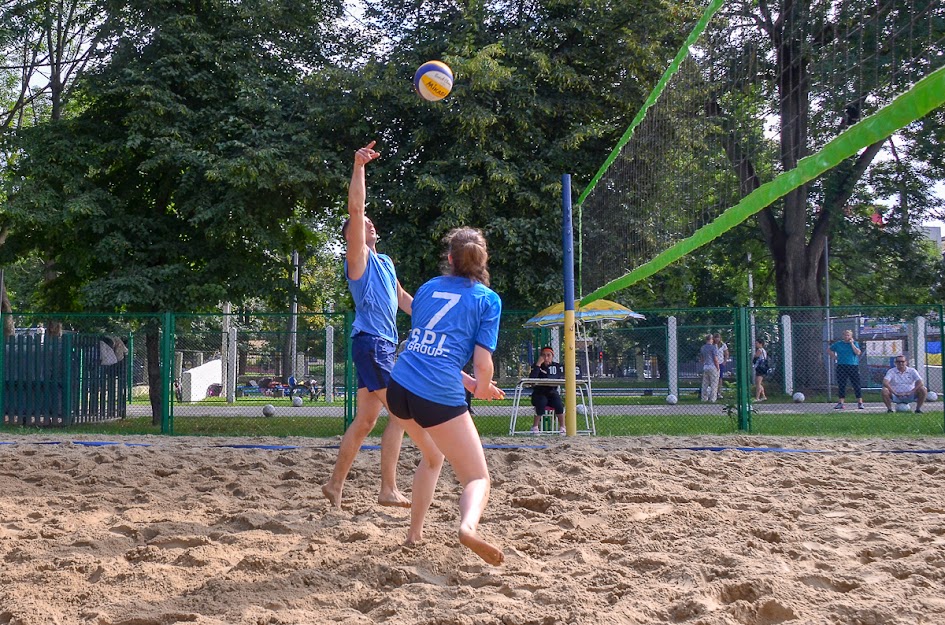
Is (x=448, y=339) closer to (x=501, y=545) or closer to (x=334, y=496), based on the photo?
(x=501, y=545)

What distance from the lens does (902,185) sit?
21.7 meters

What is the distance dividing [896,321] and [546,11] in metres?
7.96

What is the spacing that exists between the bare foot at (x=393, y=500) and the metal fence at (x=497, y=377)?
18.3 ft

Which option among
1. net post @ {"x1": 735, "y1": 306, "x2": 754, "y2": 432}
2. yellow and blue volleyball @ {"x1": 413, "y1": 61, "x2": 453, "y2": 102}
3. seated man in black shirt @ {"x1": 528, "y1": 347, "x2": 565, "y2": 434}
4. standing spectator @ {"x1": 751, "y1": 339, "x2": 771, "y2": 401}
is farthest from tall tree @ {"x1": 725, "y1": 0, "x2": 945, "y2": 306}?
standing spectator @ {"x1": 751, "y1": 339, "x2": 771, "y2": 401}

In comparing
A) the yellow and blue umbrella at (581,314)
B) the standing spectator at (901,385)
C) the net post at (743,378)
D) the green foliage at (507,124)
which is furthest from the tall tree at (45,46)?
the standing spectator at (901,385)

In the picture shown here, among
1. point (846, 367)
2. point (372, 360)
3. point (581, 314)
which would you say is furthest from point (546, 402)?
point (372, 360)

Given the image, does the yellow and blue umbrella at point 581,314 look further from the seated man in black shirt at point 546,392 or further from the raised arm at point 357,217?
the raised arm at point 357,217

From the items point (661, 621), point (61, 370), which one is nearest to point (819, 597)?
point (661, 621)

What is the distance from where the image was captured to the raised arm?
4.07m

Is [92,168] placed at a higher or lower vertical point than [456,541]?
higher

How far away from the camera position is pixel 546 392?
10.8 metres

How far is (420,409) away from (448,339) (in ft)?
1.02

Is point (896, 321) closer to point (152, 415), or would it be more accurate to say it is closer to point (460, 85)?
point (460, 85)

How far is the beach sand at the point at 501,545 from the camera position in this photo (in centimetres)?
302
